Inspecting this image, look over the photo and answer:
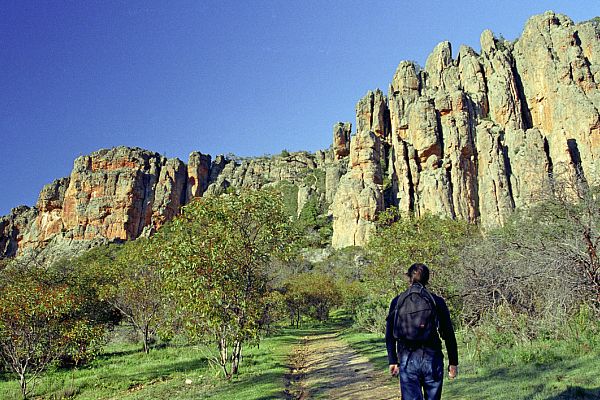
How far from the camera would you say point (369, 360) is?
16.8m

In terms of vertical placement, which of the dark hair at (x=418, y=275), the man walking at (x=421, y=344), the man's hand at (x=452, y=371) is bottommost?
the man's hand at (x=452, y=371)

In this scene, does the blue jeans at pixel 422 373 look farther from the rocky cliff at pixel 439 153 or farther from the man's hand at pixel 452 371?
the rocky cliff at pixel 439 153

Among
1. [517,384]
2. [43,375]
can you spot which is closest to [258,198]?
[517,384]

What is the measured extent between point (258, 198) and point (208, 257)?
2851 mm

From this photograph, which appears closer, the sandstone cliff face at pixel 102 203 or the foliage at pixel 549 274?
the foliage at pixel 549 274

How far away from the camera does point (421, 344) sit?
5.10 m

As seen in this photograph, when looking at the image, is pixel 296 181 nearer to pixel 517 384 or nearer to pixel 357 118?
pixel 357 118

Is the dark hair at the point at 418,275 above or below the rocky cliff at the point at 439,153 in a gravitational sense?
below

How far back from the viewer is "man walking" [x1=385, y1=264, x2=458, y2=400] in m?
5.06

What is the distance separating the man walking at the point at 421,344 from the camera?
5.06m

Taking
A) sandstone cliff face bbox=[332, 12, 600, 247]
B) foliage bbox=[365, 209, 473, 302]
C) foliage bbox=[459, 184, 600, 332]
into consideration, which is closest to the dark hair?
foliage bbox=[459, 184, 600, 332]

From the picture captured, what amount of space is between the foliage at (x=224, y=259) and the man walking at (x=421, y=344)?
912 centimetres

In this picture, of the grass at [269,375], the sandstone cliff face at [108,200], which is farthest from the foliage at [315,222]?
the grass at [269,375]

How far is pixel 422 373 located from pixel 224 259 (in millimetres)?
10176
